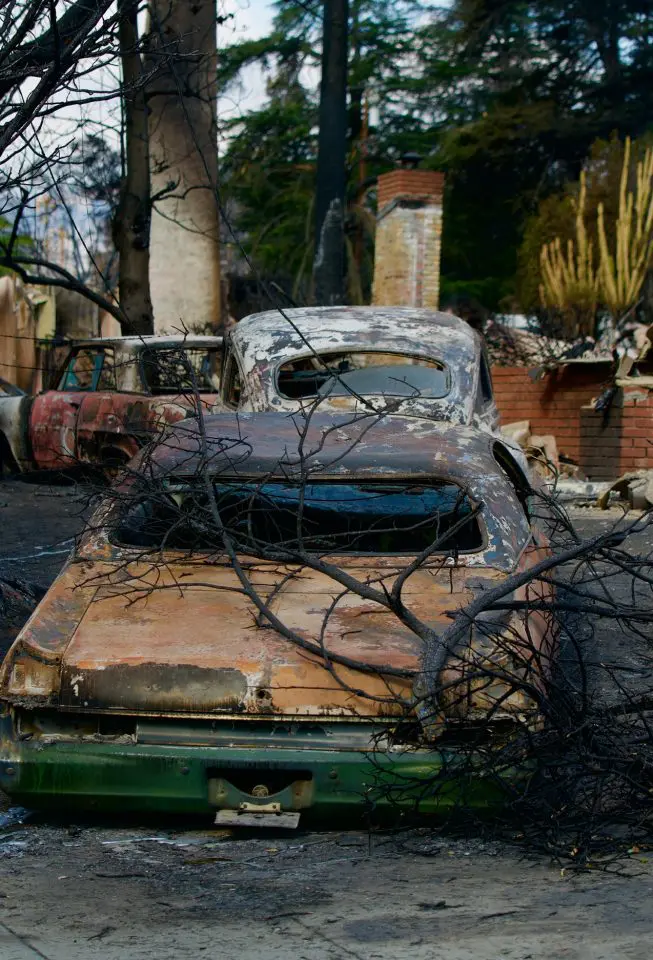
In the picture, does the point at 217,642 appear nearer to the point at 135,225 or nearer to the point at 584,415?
the point at 135,225

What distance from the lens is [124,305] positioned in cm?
1488

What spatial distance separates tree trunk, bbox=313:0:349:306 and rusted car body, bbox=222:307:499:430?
57.5 ft

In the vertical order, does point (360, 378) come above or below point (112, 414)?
above

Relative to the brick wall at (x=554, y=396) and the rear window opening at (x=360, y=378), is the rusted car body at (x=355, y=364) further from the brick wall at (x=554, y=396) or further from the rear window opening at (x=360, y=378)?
the brick wall at (x=554, y=396)

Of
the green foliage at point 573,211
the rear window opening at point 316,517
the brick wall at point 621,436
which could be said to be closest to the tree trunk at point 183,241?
the brick wall at point 621,436

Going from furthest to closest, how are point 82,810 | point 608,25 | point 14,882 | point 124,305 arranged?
point 608,25
point 124,305
point 82,810
point 14,882

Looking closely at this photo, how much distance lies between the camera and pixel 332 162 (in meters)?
27.0

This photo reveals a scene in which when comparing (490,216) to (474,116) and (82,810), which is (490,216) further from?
(82,810)

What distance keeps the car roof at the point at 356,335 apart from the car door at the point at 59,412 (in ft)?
14.0

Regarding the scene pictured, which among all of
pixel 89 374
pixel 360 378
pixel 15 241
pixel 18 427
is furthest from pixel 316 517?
pixel 15 241

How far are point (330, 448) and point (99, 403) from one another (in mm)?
7406

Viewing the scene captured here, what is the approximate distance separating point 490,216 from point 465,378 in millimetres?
30121

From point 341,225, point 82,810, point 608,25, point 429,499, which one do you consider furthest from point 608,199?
point 82,810

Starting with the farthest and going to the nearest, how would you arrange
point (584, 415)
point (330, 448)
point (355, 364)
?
point (584, 415), point (355, 364), point (330, 448)
